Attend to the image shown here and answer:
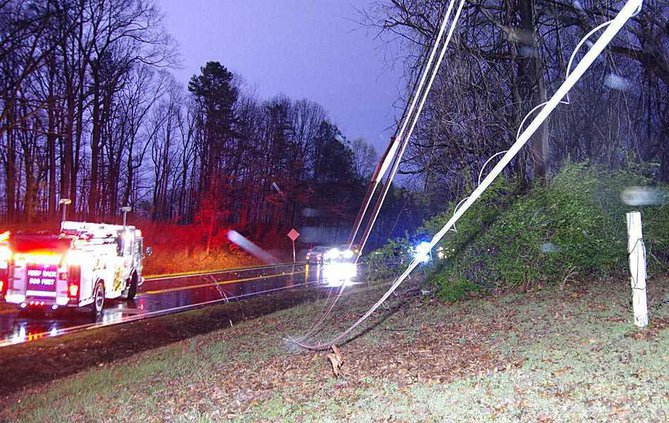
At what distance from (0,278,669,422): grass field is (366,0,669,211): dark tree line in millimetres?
3330

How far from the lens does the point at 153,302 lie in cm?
1817

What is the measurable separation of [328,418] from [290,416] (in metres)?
0.43

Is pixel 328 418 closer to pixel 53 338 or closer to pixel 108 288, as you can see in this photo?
pixel 53 338

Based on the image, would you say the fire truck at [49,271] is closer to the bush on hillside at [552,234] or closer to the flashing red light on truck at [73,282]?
the flashing red light on truck at [73,282]

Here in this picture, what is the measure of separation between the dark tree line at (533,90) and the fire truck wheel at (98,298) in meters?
9.66

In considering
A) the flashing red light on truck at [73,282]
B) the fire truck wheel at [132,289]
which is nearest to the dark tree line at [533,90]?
the flashing red light on truck at [73,282]

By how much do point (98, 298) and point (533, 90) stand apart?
1267cm

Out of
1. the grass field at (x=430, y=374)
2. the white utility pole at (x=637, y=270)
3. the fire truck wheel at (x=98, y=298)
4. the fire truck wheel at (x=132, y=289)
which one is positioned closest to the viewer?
the grass field at (x=430, y=374)

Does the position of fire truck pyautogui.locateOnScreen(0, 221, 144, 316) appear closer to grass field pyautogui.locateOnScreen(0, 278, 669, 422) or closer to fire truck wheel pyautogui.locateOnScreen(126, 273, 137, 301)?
fire truck wheel pyautogui.locateOnScreen(126, 273, 137, 301)

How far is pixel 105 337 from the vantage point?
1231cm

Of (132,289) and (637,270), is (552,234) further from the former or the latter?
(132,289)

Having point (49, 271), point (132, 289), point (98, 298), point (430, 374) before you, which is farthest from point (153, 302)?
point (430, 374)

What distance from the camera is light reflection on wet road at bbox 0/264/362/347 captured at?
510 inches

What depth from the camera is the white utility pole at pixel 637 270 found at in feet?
20.8
